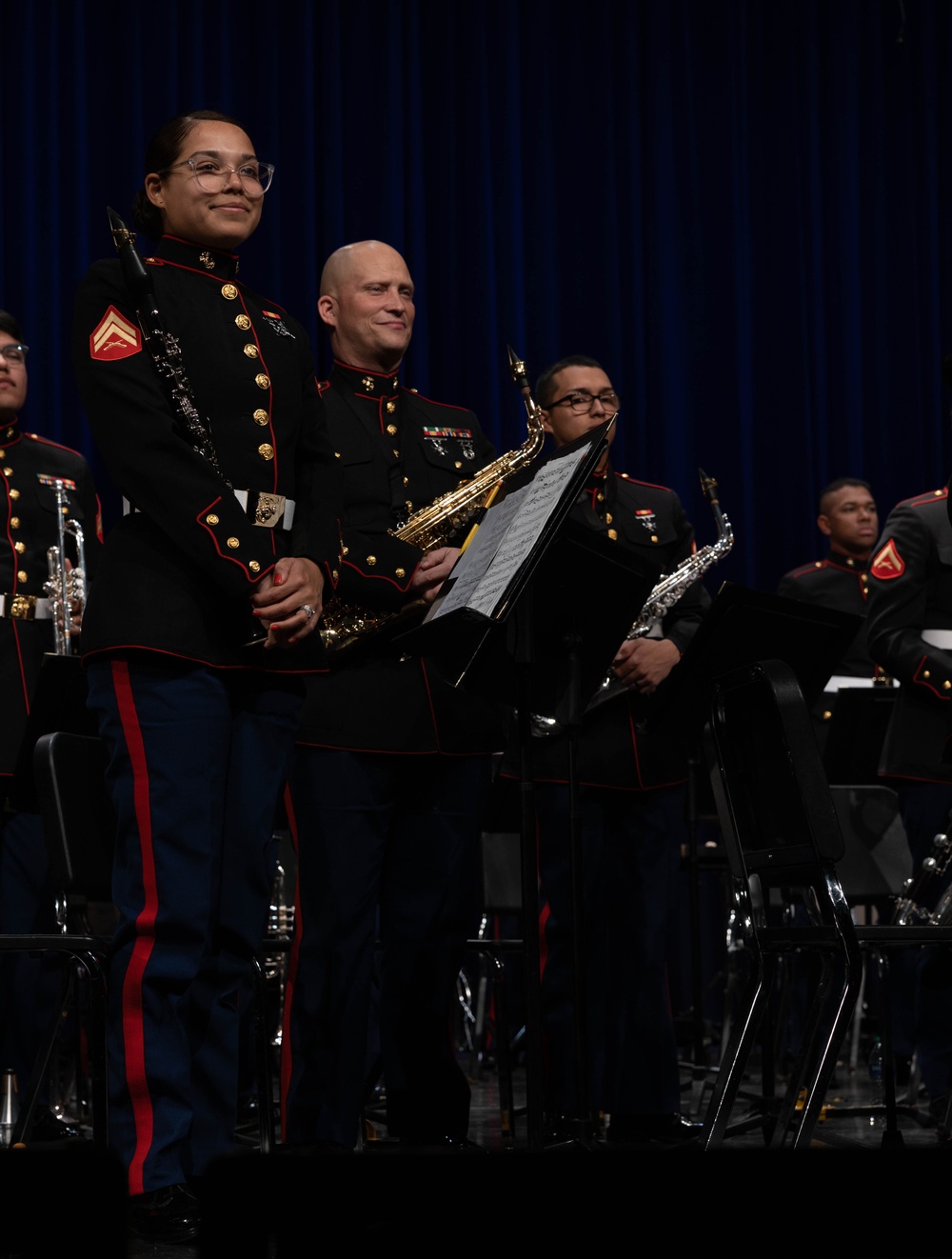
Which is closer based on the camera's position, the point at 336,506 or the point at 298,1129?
the point at 336,506

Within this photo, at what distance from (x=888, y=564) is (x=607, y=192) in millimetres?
3644

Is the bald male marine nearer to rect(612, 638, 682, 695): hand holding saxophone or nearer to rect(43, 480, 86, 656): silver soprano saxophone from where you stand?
rect(612, 638, 682, 695): hand holding saxophone

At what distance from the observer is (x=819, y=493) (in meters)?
7.74

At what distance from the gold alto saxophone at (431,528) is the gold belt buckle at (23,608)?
1388mm

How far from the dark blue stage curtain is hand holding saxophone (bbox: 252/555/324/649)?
4260 millimetres

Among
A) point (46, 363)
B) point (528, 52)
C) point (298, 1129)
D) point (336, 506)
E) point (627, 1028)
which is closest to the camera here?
point (336, 506)

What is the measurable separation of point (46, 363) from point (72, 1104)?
10.3 ft

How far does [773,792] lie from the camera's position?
2.56 metres

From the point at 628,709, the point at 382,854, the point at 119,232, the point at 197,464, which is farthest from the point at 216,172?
the point at 628,709

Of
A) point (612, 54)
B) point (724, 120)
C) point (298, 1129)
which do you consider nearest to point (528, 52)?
point (612, 54)

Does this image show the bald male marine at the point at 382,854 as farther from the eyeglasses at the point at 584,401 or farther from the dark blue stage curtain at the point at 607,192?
the dark blue stage curtain at the point at 607,192

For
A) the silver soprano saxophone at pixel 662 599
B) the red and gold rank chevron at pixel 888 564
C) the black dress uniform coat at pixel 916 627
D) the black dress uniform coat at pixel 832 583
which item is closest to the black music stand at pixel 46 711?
the silver soprano saxophone at pixel 662 599

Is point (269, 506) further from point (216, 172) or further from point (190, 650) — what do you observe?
point (216, 172)

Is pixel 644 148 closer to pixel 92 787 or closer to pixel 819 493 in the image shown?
pixel 819 493
